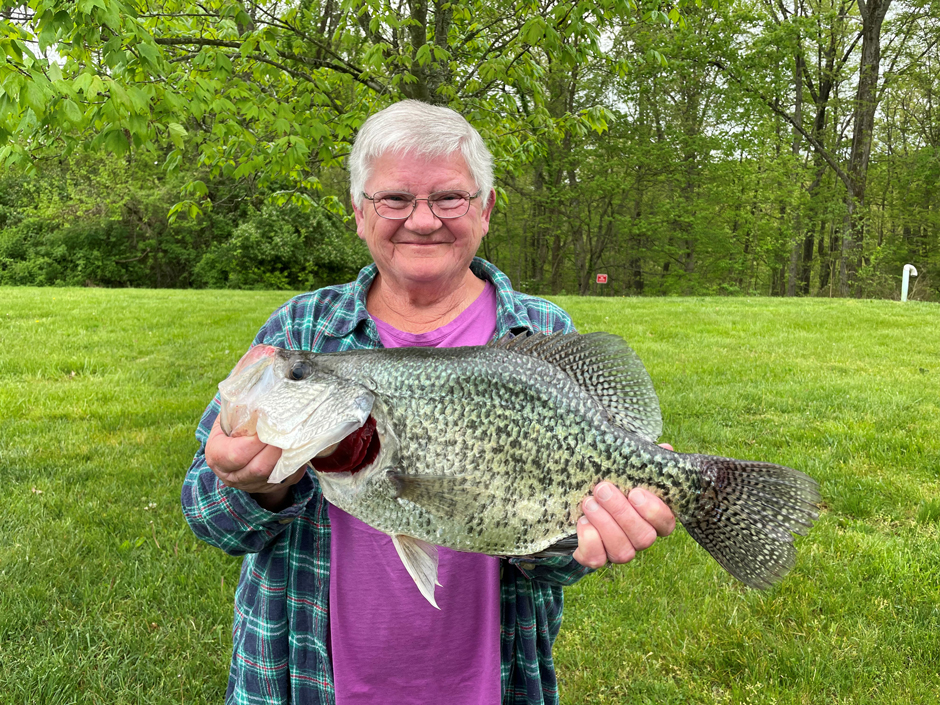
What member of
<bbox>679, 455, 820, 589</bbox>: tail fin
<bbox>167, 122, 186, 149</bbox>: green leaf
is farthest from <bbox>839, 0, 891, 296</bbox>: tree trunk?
<bbox>679, 455, 820, 589</bbox>: tail fin

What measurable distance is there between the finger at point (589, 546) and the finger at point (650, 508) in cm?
14

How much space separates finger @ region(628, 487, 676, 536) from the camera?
180cm

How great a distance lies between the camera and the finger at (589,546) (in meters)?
1.76

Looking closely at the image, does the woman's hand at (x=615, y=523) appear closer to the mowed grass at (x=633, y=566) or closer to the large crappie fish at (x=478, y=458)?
the large crappie fish at (x=478, y=458)

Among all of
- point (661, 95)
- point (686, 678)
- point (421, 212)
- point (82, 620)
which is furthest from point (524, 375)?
point (661, 95)

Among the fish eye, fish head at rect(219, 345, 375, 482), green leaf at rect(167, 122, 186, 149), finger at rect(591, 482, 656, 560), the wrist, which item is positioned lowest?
the wrist

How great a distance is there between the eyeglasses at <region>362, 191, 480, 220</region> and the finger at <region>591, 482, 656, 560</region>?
108 cm

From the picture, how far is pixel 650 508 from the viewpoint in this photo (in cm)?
180

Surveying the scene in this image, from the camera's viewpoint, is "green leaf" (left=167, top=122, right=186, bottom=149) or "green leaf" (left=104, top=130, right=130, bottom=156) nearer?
"green leaf" (left=104, top=130, right=130, bottom=156)

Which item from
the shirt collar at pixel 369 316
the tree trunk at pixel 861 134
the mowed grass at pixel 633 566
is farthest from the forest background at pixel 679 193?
the shirt collar at pixel 369 316

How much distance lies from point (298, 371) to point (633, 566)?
3.31 meters

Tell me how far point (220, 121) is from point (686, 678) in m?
5.91

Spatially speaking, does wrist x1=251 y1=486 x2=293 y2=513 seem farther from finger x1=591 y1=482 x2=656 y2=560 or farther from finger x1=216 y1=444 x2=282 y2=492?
finger x1=591 y1=482 x2=656 y2=560

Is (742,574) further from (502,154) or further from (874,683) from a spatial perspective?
(502,154)
